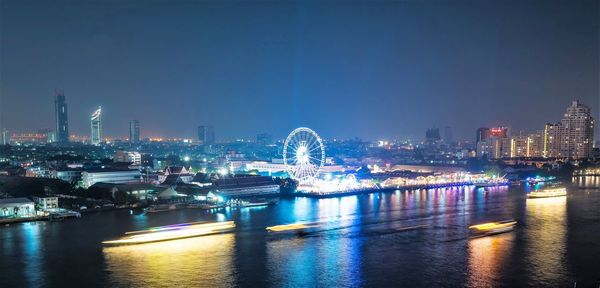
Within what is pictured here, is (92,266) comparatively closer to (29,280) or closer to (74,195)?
(29,280)

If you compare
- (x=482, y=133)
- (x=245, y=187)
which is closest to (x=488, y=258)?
(x=245, y=187)

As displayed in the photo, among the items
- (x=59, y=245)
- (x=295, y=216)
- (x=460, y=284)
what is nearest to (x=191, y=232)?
(x=59, y=245)

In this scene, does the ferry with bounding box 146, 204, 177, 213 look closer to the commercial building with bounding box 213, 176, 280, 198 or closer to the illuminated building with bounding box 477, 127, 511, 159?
the commercial building with bounding box 213, 176, 280, 198

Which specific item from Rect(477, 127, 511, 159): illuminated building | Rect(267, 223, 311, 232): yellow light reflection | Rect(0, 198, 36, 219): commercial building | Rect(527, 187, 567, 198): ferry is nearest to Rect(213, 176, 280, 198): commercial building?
Rect(0, 198, 36, 219): commercial building

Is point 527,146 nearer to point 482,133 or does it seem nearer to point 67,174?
point 482,133

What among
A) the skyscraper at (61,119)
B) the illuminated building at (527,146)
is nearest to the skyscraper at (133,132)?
the skyscraper at (61,119)

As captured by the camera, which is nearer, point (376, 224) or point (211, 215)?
point (376, 224)

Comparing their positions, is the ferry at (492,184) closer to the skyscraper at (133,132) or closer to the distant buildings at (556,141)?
the distant buildings at (556,141)
